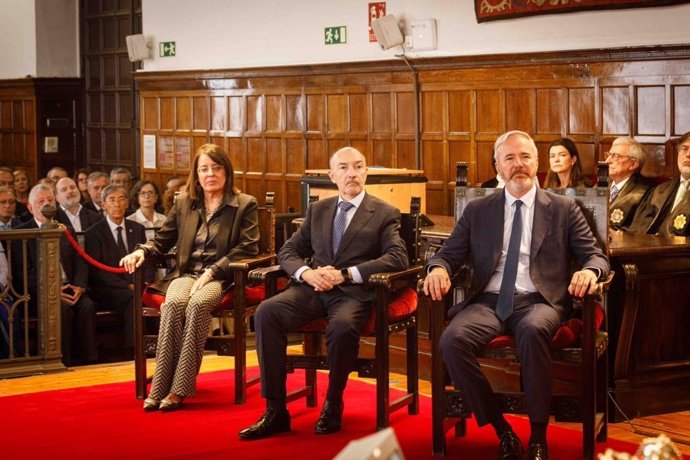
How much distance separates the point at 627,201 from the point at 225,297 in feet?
8.34

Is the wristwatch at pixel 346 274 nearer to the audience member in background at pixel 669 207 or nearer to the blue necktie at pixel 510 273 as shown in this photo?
the blue necktie at pixel 510 273

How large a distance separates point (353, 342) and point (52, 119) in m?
10.1

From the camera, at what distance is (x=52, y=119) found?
1430cm

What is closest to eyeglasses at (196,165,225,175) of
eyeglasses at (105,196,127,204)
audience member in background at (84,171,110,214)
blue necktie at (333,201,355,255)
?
blue necktie at (333,201,355,255)

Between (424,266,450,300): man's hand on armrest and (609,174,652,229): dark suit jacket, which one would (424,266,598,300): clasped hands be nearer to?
(424,266,450,300): man's hand on armrest

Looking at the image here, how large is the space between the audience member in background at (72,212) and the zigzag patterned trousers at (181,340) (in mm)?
2521

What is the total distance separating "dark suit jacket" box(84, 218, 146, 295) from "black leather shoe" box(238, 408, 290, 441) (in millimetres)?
2775

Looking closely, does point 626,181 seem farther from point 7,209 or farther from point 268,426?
point 7,209

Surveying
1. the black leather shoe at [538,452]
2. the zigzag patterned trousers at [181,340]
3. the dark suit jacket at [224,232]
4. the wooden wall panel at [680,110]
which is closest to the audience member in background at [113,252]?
the dark suit jacket at [224,232]

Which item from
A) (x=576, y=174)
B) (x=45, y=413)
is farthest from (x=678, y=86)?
(x=45, y=413)

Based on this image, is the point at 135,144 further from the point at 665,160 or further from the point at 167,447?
the point at 167,447

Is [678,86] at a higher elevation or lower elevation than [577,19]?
lower

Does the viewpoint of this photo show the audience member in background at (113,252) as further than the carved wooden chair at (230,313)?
Yes

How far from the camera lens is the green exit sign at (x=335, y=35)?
392 inches
